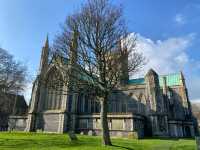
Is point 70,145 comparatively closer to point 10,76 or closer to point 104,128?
point 104,128

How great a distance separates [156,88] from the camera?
53.5 metres

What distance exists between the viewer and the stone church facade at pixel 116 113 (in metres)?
44.3

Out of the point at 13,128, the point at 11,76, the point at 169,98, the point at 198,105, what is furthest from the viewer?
the point at 198,105

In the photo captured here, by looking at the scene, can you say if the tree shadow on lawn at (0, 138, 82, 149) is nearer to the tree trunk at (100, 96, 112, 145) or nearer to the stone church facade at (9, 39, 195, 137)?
the tree trunk at (100, 96, 112, 145)

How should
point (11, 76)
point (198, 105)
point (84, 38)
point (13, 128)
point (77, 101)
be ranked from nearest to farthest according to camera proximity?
1. point (84, 38)
2. point (11, 76)
3. point (77, 101)
4. point (13, 128)
5. point (198, 105)

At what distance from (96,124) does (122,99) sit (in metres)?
18.5

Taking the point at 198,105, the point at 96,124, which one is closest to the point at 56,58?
the point at 96,124

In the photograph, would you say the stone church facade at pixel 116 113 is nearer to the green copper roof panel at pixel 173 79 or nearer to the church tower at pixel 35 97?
A: the church tower at pixel 35 97

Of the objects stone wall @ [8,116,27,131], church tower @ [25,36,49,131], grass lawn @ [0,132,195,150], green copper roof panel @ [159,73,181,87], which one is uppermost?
green copper roof panel @ [159,73,181,87]

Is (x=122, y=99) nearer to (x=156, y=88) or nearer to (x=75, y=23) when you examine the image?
(x=156, y=88)

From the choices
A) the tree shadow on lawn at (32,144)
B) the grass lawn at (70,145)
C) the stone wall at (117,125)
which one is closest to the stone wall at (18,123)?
the stone wall at (117,125)

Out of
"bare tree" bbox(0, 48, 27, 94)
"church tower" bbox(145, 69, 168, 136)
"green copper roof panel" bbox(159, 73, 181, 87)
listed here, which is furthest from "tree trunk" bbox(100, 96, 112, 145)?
"green copper roof panel" bbox(159, 73, 181, 87)

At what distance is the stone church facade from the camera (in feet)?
145

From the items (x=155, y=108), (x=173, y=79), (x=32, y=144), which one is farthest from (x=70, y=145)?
(x=173, y=79)
